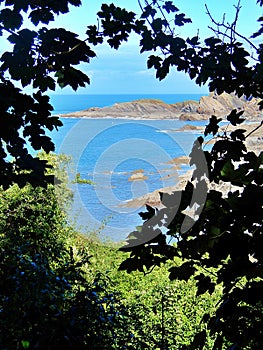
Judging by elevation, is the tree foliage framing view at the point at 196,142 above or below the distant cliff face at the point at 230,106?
below

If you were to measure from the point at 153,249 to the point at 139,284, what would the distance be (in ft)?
14.3

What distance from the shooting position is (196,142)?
5.45 feet

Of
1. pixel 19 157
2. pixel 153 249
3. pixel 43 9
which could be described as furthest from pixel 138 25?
pixel 153 249

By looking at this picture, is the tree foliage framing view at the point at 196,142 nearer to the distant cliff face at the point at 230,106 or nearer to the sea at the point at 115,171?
the distant cliff face at the point at 230,106

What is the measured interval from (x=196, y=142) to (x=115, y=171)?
921 cm

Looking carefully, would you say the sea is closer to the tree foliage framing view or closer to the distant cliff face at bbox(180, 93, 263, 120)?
the distant cliff face at bbox(180, 93, 263, 120)

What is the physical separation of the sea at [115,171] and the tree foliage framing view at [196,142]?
4.85 m

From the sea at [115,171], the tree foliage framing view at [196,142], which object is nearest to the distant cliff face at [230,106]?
the tree foliage framing view at [196,142]

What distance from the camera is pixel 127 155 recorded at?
11.6 metres

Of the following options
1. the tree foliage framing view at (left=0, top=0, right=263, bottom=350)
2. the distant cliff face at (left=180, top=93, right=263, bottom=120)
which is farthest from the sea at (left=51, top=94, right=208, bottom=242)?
the tree foliage framing view at (left=0, top=0, right=263, bottom=350)

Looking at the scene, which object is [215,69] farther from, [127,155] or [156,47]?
[127,155]

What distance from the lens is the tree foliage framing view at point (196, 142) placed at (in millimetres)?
929

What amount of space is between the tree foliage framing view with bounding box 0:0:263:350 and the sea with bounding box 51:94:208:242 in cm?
485

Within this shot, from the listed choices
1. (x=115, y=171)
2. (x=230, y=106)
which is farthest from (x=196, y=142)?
(x=115, y=171)
